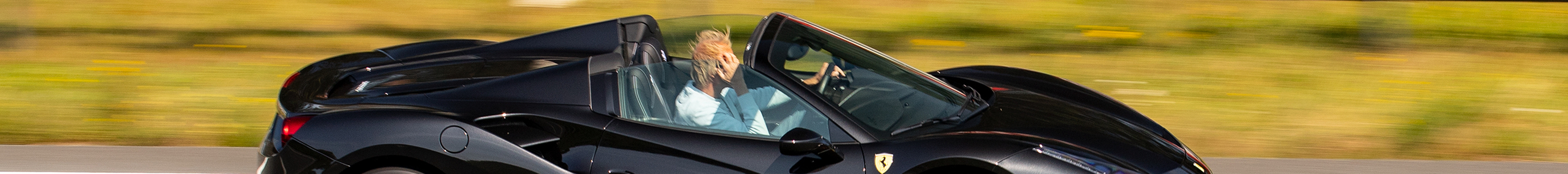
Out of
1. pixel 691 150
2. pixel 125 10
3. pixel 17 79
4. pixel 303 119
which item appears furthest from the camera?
pixel 125 10

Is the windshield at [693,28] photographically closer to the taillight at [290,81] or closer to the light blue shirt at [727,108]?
the light blue shirt at [727,108]

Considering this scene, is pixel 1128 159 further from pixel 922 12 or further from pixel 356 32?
pixel 356 32

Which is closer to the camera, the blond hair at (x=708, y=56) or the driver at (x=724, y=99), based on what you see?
the driver at (x=724, y=99)

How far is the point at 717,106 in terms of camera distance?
127 inches

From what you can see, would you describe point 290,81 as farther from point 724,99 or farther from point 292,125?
point 724,99

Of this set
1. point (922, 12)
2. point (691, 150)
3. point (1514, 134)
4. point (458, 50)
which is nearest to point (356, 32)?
point (922, 12)

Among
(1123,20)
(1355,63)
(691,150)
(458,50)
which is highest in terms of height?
(1123,20)

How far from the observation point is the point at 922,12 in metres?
8.05

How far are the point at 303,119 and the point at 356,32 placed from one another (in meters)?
5.29

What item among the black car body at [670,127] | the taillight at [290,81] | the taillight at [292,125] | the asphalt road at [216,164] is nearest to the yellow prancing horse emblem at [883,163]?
the black car body at [670,127]

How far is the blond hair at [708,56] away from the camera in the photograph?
3266 millimetres

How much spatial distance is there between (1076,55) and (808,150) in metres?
4.74

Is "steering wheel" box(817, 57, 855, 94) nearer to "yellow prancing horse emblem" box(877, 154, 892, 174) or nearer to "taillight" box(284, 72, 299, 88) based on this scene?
"yellow prancing horse emblem" box(877, 154, 892, 174)

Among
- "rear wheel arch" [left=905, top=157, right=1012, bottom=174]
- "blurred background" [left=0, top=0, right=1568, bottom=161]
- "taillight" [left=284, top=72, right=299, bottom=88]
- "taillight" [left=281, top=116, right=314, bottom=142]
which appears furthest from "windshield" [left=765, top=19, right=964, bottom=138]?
"blurred background" [left=0, top=0, right=1568, bottom=161]
